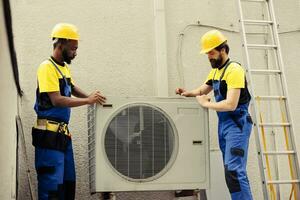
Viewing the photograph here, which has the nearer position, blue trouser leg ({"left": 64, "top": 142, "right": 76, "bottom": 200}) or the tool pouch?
the tool pouch

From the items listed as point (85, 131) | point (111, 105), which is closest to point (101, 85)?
point (85, 131)

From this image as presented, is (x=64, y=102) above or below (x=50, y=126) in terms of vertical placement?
above

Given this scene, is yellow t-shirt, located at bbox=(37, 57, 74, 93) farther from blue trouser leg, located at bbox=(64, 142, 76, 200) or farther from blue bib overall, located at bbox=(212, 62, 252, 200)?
blue bib overall, located at bbox=(212, 62, 252, 200)

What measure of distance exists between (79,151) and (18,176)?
540 mm

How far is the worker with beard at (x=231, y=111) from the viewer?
3.44m

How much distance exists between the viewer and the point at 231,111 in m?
3.58

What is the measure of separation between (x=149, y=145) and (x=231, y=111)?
639 mm

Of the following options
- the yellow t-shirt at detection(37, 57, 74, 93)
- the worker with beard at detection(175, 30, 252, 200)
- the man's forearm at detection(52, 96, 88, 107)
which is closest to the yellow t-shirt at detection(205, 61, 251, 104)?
the worker with beard at detection(175, 30, 252, 200)

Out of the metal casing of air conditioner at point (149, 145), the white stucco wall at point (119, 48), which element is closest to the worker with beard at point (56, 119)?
the metal casing of air conditioner at point (149, 145)

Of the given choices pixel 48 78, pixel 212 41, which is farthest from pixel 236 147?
pixel 48 78

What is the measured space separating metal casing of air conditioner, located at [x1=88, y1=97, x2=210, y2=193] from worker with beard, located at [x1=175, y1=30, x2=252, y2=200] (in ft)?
0.57

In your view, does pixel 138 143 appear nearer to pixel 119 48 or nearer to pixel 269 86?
pixel 119 48

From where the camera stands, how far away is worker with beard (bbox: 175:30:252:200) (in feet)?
11.3

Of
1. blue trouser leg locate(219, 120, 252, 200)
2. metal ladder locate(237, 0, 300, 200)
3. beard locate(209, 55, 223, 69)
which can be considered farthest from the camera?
metal ladder locate(237, 0, 300, 200)
